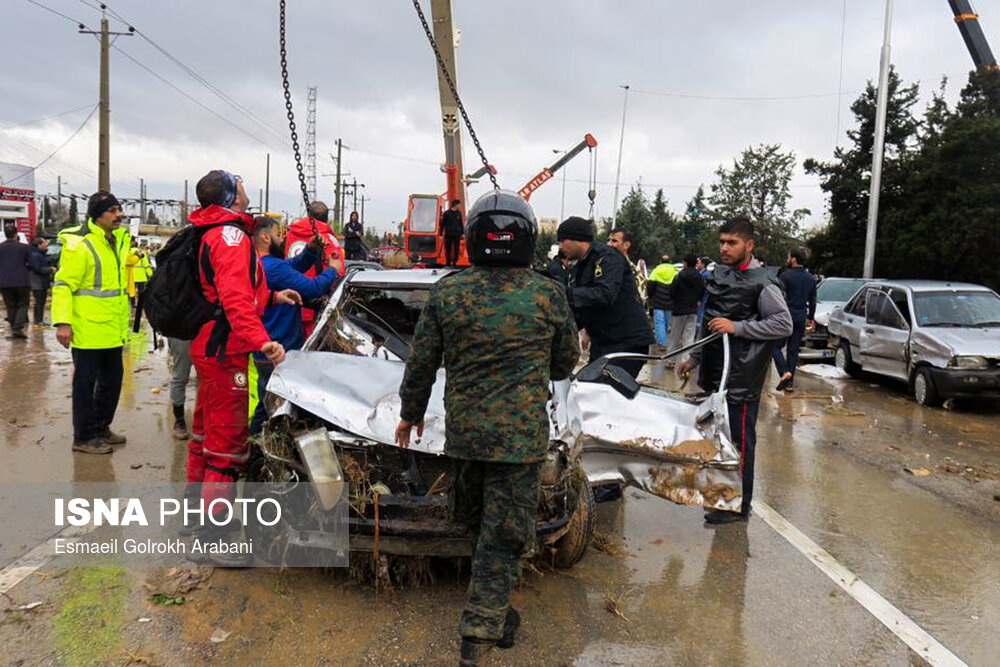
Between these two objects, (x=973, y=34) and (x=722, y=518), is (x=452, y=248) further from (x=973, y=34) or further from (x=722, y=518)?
(x=973, y=34)

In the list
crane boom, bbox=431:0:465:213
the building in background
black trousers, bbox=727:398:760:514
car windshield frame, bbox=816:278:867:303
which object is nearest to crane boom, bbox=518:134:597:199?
crane boom, bbox=431:0:465:213

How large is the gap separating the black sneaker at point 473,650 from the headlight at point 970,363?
7.89m

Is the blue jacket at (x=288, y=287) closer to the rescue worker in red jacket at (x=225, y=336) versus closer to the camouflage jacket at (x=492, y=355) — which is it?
the rescue worker in red jacket at (x=225, y=336)

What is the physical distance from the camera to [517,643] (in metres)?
3.11

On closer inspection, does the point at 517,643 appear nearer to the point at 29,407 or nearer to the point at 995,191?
the point at 29,407

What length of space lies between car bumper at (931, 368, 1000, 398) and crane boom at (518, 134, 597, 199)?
8838 millimetres

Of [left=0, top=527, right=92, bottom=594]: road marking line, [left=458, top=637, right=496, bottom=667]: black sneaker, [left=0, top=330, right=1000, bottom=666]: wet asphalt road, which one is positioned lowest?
[left=0, top=527, right=92, bottom=594]: road marking line

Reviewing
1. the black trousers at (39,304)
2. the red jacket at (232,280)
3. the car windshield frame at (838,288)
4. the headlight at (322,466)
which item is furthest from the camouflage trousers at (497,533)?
the black trousers at (39,304)

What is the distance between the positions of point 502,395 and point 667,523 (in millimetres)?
2531

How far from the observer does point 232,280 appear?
3652 millimetres

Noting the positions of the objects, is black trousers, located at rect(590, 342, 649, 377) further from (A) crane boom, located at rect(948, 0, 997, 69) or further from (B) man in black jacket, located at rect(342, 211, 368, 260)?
(A) crane boom, located at rect(948, 0, 997, 69)

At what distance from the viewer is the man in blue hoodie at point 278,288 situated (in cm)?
480

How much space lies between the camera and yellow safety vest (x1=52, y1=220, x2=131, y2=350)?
5.32 metres

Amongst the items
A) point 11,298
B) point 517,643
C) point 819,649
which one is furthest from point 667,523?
point 11,298
